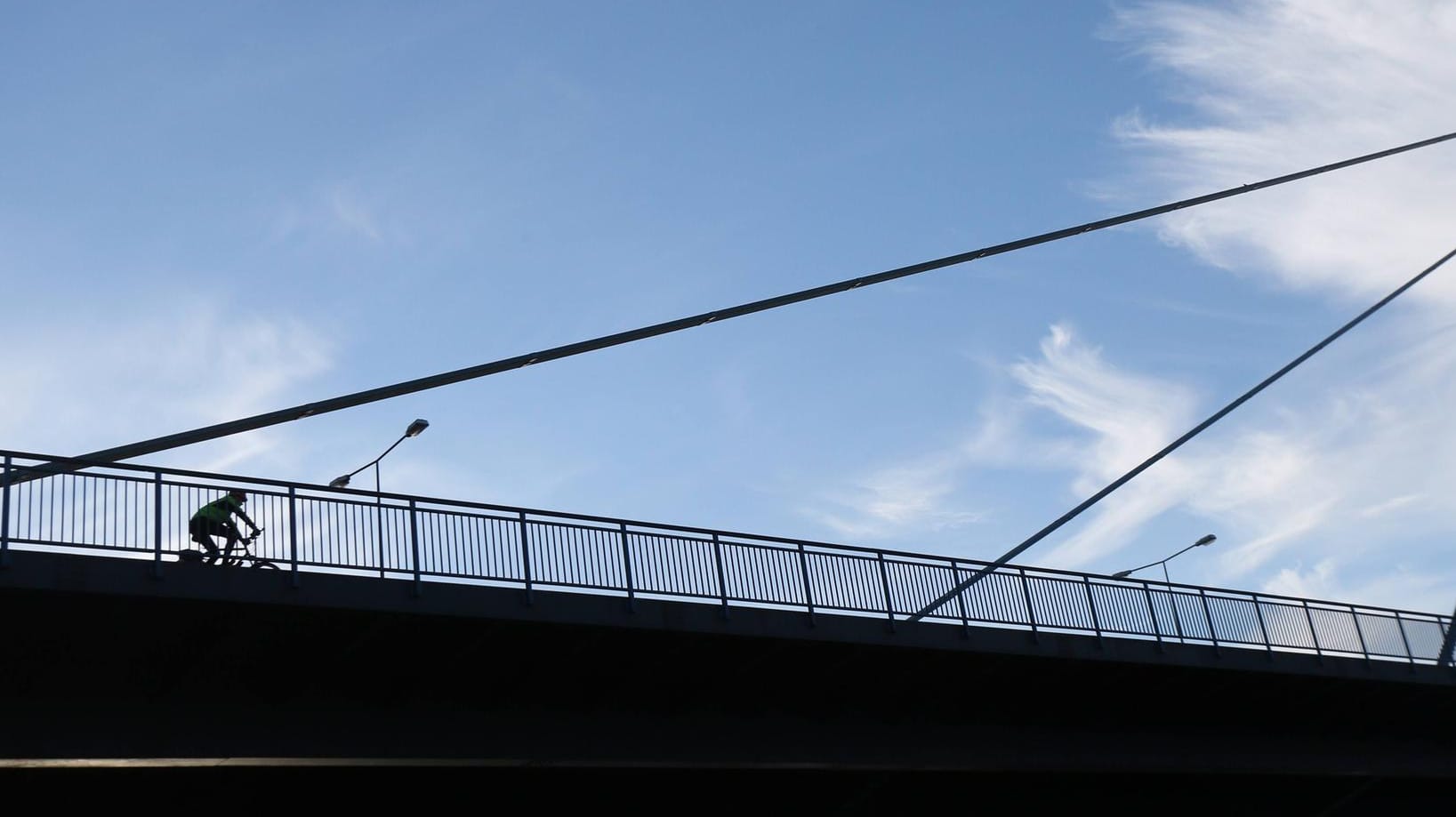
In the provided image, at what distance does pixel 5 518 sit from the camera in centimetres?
1922

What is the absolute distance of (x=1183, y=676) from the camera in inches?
1337

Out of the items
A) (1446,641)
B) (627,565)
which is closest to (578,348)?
(627,565)

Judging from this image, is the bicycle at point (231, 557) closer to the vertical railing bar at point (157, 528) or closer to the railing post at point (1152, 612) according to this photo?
the vertical railing bar at point (157, 528)

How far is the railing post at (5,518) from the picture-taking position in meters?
18.7

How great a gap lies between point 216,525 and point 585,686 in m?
6.42

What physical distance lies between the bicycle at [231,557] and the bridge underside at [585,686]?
1.59 feet

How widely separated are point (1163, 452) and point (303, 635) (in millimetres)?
23331

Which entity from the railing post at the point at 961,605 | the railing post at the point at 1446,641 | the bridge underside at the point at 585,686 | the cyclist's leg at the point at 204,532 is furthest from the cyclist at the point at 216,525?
the railing post at the point at 1446,641

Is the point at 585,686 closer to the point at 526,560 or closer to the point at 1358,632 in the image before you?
the point at 526,560

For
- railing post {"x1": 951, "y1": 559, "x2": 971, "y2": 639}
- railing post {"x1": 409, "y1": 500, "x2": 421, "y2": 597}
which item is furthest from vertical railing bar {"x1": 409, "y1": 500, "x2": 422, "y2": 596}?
railing post {"x1": 951, "y1": 559, "x2": 971, "y2": 639}

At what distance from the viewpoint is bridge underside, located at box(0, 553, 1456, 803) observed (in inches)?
786

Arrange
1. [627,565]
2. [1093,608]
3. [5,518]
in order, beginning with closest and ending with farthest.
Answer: [5,518], [627,565], [1093,608]

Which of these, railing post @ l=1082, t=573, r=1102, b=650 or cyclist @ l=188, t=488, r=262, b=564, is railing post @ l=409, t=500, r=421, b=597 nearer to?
cyclist @ l=188, t=488, r=262, b=564

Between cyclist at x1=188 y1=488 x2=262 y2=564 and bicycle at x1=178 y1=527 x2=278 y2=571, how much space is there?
0.7 inches
